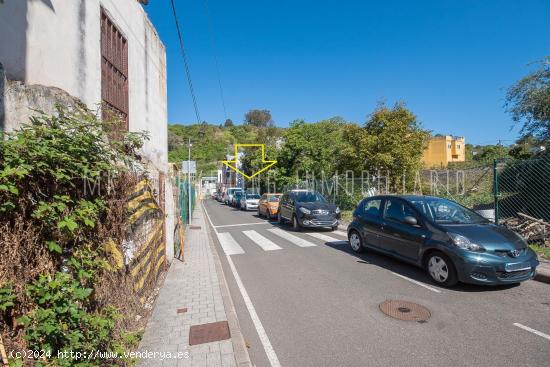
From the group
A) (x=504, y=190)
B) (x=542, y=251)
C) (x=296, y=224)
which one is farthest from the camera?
(x=296, y=224)

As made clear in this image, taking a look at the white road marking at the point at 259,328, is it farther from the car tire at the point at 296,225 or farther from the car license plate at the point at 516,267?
the car tire at the point at 296,225

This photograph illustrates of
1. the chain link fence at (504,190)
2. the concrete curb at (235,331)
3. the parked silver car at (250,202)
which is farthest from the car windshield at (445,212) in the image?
the parked silver car at (250,202)

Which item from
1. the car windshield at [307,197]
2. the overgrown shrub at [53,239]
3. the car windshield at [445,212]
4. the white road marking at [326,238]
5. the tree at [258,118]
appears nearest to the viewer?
the overgrown shrub at [53,239]

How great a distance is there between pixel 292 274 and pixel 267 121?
389ft

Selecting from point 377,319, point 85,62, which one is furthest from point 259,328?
point 85,62

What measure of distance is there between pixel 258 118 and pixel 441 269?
4731 inches

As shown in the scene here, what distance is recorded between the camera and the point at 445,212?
6363 mm

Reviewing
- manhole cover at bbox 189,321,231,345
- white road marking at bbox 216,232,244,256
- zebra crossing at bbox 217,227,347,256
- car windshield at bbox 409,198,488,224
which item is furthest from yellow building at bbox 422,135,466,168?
manhole cover at bbox 189,321,231,345

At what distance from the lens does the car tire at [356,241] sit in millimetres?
8055

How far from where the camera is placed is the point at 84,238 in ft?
9.66

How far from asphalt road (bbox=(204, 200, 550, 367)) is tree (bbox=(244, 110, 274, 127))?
4559 inches

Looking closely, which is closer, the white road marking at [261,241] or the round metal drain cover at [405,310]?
the round metal drain cover at [405,310]

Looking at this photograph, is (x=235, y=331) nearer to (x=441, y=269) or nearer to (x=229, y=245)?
(x=441, y=269)

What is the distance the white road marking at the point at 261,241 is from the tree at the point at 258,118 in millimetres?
109501
